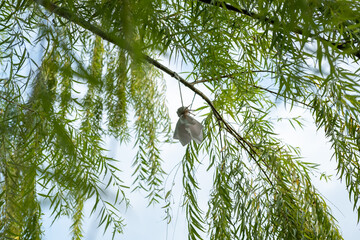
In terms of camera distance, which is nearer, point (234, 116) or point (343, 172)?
point (343, 172)

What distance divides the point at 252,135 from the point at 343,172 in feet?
1.45

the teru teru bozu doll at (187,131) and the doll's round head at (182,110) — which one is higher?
the doll's round head at (182,110)

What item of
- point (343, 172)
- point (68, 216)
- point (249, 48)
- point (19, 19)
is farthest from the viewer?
point (68, 216)

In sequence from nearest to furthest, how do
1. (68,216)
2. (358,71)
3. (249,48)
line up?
1. (358,71)
2. (249,48)
3. (68,216)

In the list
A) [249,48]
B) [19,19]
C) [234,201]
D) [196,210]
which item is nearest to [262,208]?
[234,201]

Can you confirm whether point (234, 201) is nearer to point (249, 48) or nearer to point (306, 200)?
point (306, 200)

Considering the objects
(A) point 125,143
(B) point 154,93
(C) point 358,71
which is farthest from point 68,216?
(C) point 358,71

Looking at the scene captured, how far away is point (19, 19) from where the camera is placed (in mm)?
962

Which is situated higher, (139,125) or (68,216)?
(139,125)

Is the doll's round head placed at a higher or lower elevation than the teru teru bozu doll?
higher

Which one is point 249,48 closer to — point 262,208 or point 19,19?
point 262,208

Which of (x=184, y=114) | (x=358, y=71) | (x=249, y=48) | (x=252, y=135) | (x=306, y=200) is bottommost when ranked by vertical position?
(x=358, y=71)

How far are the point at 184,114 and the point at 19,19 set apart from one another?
59 centimetres

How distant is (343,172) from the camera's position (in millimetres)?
1331
